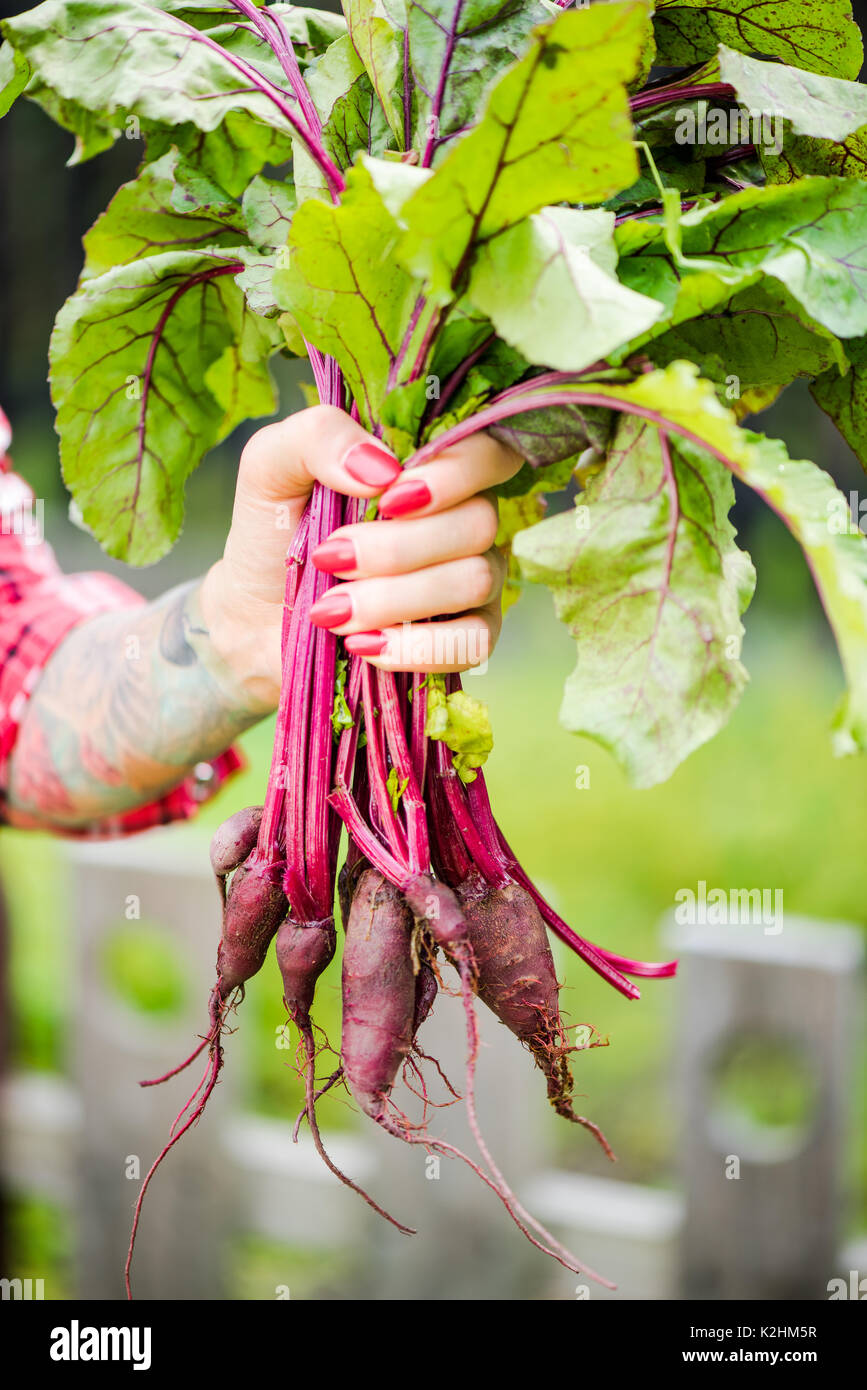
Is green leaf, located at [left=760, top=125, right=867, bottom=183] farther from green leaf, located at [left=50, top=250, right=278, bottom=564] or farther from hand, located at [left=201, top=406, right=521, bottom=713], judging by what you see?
green leaf, located at [left=50, top=250, right=278, bottom=564]

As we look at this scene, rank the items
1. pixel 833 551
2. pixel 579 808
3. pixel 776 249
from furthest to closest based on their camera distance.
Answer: pixel 579 808 → pixel 776 249 → pixel 833 551

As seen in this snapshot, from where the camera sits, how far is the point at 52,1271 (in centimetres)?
224

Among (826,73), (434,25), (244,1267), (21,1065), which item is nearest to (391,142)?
(434,25)

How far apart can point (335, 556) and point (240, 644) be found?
11.2 inches

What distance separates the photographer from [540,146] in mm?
598

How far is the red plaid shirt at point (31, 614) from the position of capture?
122 cm

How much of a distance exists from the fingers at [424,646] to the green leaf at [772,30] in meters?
0.47

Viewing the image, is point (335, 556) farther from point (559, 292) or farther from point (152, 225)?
point (152, 225)

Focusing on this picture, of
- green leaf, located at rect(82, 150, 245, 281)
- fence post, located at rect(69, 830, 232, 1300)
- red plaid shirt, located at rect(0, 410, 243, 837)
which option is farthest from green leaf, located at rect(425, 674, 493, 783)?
fence post, located at rect(69, 830, 232, 1300)

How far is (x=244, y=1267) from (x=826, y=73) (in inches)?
80.9

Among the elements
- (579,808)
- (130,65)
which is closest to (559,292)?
(130,65)

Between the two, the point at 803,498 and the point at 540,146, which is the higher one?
the point at 540,146

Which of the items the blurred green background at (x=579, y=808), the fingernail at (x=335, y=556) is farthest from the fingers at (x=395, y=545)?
the blurred green background at (x=579, y=808)
